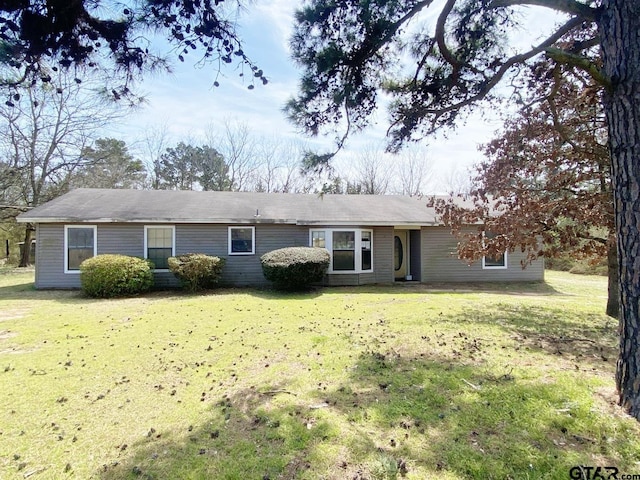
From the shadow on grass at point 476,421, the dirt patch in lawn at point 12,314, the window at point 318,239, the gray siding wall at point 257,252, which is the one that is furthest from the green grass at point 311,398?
the window at point 318,239

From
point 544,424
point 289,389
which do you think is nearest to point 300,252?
point 289,389

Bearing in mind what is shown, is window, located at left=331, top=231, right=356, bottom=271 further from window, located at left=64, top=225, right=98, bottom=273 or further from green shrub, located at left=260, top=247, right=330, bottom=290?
window, located at left=64, top=225, right=98, bottom=273

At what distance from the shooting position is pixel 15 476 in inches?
100

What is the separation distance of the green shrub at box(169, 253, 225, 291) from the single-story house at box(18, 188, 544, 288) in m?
0.90

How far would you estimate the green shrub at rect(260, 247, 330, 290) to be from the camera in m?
11.2

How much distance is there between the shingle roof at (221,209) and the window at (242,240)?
20.6 inches

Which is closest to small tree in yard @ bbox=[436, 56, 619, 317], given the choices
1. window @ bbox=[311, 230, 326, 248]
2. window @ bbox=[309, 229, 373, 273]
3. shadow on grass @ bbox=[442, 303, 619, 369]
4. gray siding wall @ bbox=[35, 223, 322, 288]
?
shadow on grass @ bbox=[442, 303, 619, 369]

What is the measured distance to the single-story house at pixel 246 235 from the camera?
12.1 meters

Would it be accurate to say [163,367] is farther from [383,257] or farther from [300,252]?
[383,257]

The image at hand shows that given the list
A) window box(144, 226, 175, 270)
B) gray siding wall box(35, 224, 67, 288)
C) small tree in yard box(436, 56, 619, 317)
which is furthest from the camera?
window box(144, 226, 175, 270)

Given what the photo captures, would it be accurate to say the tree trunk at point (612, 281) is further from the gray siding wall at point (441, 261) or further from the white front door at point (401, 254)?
the white front door at point (401, 254)

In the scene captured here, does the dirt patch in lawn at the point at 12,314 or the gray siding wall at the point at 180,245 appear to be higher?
the gray siding wall at the point at 180,245

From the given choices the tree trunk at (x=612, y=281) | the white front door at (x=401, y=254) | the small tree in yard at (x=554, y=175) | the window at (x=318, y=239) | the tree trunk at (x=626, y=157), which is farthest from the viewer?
the white front door at (x=401, y=254)

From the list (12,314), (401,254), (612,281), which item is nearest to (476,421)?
(612,281)
